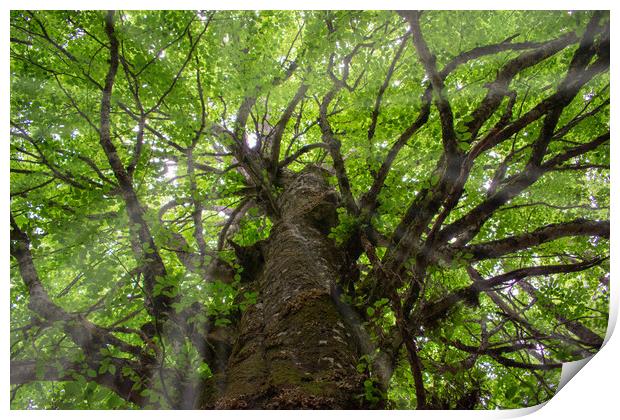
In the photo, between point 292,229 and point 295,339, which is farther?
point 292,229

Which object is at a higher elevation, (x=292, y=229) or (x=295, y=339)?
(x=292, y=229)

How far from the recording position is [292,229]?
12.5 feet

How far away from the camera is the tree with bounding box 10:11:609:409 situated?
8.43 ft

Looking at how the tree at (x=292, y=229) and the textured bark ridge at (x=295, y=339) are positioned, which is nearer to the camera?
the textured bark ridge at (x=295, y=339)

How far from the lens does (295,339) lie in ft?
8.22

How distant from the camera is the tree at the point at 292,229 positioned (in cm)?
257

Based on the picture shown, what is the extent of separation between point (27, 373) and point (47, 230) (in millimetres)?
1189

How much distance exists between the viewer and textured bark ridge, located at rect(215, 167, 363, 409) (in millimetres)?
2164

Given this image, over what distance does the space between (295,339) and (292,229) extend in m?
1.46

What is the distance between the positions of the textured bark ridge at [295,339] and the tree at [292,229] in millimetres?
15

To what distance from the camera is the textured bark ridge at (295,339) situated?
2.16 metres

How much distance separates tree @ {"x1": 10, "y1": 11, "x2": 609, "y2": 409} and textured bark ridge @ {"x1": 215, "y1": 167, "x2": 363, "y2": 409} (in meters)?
0.01

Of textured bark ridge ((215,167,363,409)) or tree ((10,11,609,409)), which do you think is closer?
textured bark ridge ((215,167,363,409))
